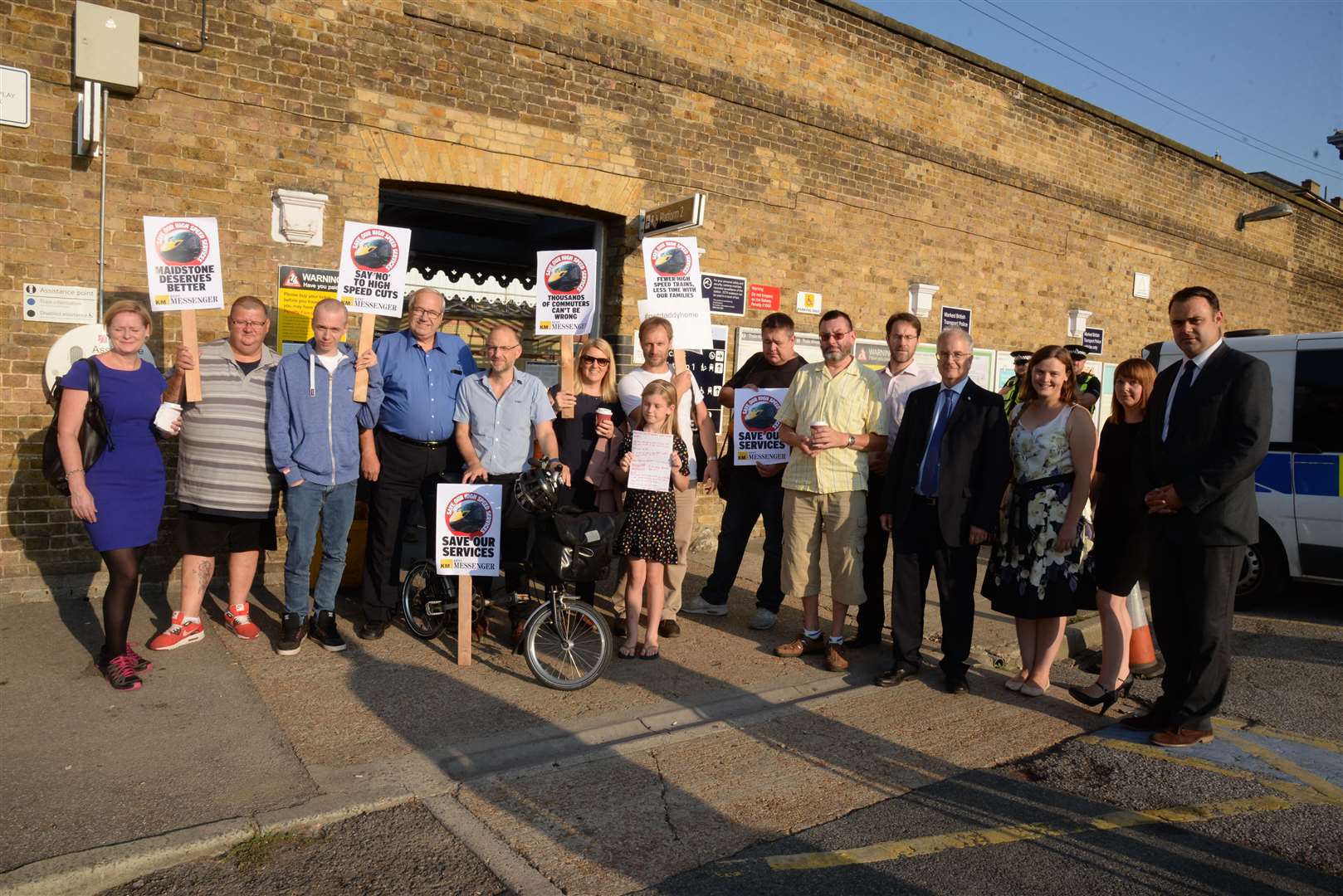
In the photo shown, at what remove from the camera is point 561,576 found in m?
5.03

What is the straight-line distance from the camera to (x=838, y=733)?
472 centimetres

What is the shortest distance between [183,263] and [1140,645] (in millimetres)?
6150

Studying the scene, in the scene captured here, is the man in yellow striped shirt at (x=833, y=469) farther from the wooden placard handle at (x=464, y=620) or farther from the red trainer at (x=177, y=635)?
the red trainer at (x=177, y=635)

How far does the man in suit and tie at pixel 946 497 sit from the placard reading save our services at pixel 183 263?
411cm

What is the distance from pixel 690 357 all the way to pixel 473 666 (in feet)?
15.2

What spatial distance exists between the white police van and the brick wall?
4221 millimetres

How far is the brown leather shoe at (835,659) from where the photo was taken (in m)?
5.67

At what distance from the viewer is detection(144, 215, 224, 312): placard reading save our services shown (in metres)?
5.32

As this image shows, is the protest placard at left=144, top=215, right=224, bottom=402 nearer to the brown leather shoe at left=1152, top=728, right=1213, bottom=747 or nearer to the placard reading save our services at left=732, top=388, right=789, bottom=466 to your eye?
the placard reading save our services at left=732, top=388, right=789, bottom=466

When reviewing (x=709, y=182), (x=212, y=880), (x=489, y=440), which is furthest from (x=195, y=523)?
(x=709, y=182)

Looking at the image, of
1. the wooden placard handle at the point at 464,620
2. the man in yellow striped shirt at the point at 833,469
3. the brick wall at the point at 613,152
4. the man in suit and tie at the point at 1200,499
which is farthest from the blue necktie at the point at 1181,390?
the brick wall at the point at 613,152

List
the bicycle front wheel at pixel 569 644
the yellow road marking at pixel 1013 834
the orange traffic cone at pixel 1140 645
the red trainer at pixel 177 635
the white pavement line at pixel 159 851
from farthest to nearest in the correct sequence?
1. the orange traffic cone at pixel 1140 645
2. the red trainer at pixel 177 635
3. the bicycle front wheel at pixel 569 644
4. the yellow road marking at pixel 1013 834
5. the white pavement line at pixel 159 851

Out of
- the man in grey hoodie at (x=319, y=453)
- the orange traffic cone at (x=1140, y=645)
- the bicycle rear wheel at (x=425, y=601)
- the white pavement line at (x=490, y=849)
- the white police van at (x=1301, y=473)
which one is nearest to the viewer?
the white pavement line at (x=490, y=849)

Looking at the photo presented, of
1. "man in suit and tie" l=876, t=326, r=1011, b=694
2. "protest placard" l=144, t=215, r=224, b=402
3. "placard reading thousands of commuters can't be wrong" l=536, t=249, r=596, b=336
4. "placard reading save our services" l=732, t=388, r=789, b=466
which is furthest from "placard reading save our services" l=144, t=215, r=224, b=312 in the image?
"man in suit and tie" l=876, t=326, r=1011, b=694
